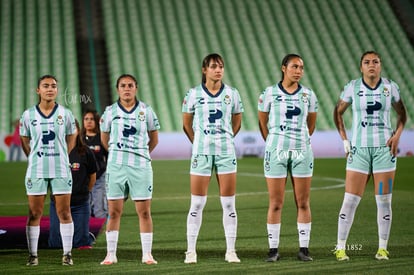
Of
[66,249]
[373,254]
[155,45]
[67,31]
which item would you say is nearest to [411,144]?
[155,45]

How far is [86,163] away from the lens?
8.55 m

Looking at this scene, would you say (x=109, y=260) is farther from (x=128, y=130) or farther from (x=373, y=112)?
(x=373, y=112)

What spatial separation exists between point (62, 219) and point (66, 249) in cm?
27

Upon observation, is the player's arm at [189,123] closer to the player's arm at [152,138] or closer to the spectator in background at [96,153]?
the player's arm at [152,138]

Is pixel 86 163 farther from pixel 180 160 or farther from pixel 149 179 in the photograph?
pixel 180 160

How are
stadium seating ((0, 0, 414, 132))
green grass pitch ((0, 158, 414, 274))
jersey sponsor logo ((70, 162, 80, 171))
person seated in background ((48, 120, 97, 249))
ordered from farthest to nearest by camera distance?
1. stadium seating ((0, 0, 414, 132))
2. jersey sponsor logo ((70, 162, 80, 171))
3. person seated in background ((48, 120, 97, 249))
4. green grass pitch ((0, 158, 414, 274))

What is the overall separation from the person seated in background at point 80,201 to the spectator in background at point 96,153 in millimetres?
279

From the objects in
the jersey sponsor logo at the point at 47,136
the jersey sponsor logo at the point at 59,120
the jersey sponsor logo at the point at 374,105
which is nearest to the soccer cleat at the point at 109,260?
the jersey sponsor logo at the point at 47,136

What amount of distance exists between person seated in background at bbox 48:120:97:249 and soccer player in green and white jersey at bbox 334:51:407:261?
2.65 metres

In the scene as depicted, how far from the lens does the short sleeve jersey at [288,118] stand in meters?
7.27

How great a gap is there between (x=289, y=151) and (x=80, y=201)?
8.04 feet

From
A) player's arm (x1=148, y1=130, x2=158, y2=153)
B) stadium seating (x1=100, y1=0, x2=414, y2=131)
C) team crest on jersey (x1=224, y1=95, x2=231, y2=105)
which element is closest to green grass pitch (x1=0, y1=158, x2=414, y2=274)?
player's arm (x1=148, y1=130, x2=158, y2=153)

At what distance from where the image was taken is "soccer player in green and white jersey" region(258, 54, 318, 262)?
7.25m

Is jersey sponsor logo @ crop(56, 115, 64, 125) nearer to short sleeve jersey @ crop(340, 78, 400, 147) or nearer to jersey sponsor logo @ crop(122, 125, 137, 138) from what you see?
jersey sponsor logo @ crop(122, 125, 137, 138)
